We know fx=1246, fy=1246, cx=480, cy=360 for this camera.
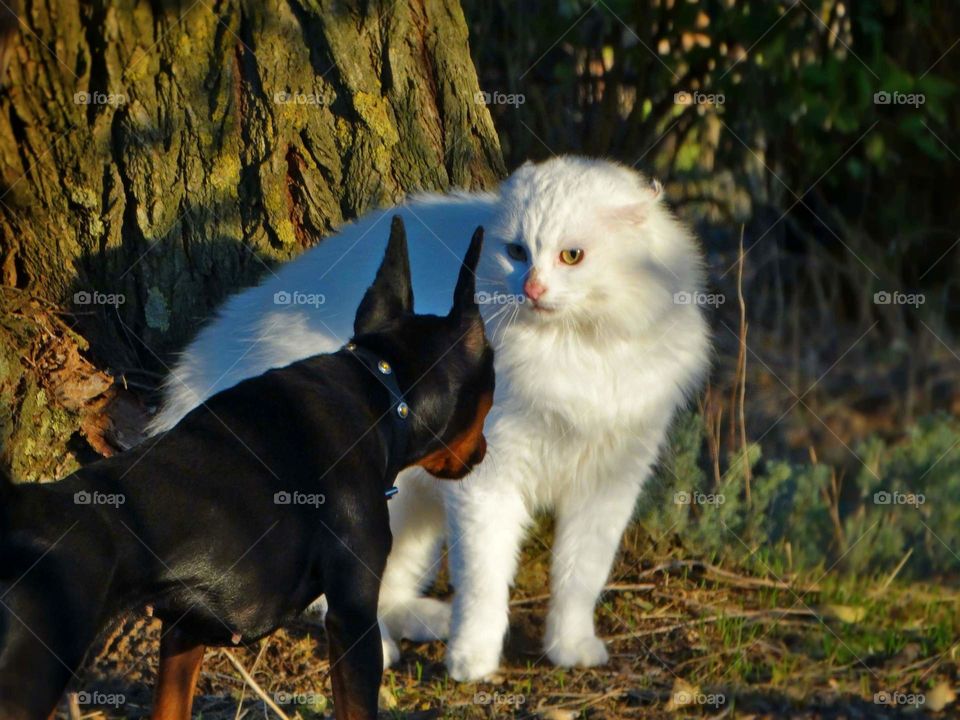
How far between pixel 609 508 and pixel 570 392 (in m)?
0.50

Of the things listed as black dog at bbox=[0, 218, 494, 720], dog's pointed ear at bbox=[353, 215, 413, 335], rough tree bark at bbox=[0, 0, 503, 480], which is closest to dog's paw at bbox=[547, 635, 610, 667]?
black dog at bbox=[0, 218, 494, 720]

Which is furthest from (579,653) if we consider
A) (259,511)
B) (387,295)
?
(259,511)

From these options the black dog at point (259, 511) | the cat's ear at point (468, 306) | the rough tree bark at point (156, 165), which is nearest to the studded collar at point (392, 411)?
the black dog at point (259, 511)

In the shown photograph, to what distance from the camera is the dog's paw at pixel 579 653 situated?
3910 mm

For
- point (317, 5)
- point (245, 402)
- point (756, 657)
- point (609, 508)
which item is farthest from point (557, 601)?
point (317, 5)

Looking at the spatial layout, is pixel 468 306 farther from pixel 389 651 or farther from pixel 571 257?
pixel 389 651

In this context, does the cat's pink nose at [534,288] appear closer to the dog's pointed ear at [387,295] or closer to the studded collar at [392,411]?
the dog's pointed ear at [387,295]

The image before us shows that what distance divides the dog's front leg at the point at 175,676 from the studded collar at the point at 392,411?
0.59 m

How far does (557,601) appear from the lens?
3992mm

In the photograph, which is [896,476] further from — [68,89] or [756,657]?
[68,89]

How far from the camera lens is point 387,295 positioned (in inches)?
122

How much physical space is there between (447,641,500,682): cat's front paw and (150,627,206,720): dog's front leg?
1024 millimetres

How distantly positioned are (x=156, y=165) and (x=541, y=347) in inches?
56.3

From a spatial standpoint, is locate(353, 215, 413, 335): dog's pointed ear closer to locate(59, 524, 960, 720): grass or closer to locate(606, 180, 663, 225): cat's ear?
locate(606, 180, 663, 225): cat's ear
